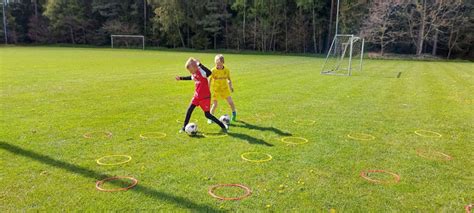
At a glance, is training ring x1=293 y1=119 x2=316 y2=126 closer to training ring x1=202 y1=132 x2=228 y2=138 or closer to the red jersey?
training ring x1=202 y1=132 x2=228 y2=138

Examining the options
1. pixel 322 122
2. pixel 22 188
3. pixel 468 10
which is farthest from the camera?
pixel 468 10

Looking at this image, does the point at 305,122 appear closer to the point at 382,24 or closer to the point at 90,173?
the point at 90,173

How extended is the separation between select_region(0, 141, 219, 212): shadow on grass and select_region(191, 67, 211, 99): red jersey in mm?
2490

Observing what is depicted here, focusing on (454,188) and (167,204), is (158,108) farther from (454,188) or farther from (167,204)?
(454,188)

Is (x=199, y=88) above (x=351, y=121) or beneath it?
above

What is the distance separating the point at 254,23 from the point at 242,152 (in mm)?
47746

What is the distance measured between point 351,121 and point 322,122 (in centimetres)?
68

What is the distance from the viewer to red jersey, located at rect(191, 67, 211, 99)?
6552 millimetres

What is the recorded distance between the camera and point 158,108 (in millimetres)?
9016

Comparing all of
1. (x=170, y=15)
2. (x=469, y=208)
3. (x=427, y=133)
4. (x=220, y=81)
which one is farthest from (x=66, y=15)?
(x=469, y=208)

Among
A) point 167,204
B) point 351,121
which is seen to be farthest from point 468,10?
point 167,204

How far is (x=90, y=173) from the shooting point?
4.61 metres

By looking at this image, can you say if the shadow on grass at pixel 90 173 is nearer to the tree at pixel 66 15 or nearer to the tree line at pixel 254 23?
the tree line at pixel 254 23

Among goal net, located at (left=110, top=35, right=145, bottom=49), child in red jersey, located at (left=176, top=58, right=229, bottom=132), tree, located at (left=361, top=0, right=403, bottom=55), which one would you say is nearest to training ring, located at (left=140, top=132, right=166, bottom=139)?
child in red jersey, located at (left=176, top=58, right=229, bottom=132)
